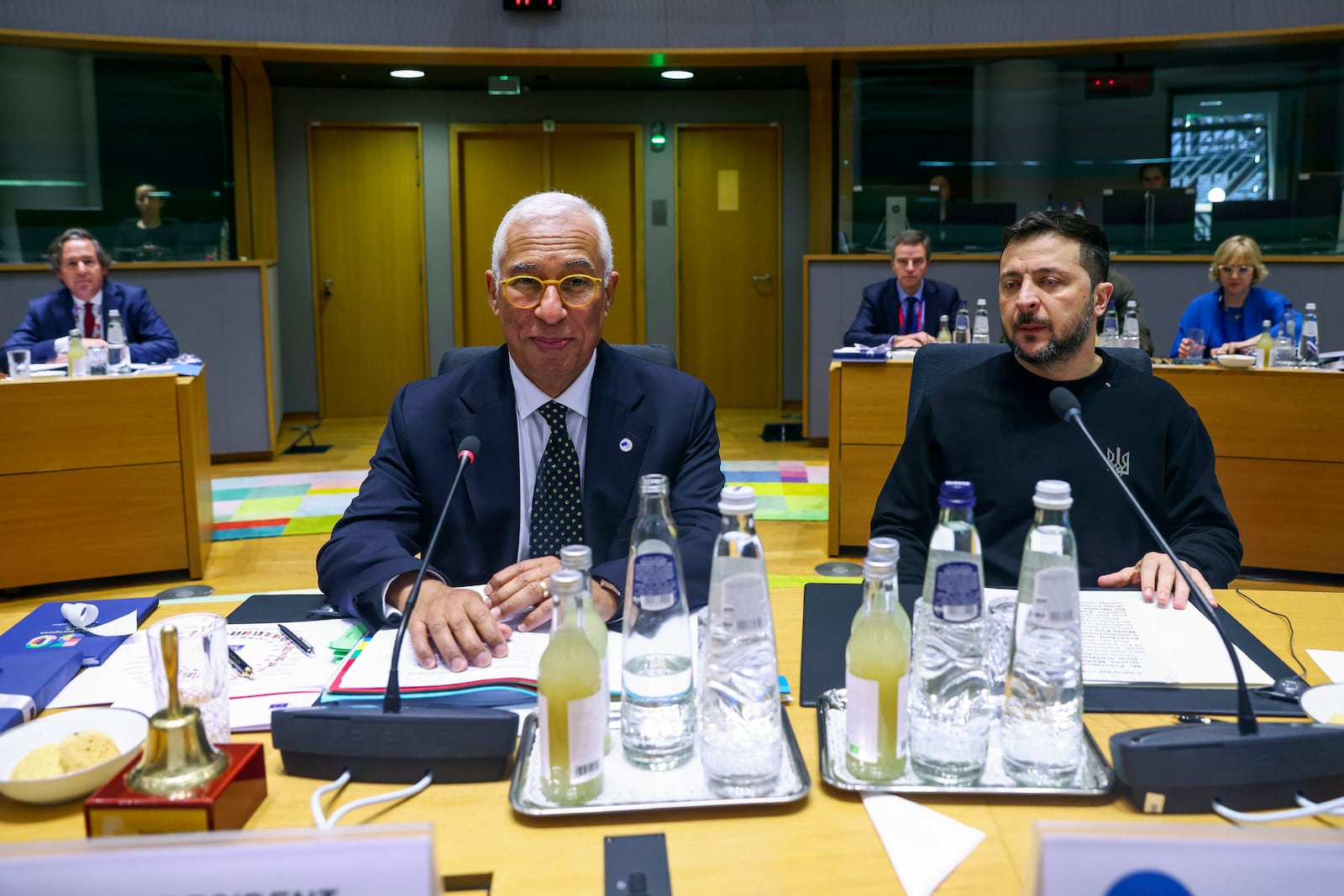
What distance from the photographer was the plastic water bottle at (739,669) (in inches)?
34.3

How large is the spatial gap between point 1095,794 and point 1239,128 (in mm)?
6368

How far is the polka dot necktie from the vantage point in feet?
5.49

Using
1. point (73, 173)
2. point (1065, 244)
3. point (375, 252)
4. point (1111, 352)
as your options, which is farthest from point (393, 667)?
point (375, 252)

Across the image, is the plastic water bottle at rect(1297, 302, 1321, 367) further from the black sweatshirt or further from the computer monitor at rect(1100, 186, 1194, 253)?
the black sweatshirt

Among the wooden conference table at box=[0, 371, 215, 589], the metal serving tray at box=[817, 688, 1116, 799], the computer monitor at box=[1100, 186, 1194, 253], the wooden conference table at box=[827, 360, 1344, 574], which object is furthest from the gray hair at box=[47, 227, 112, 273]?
the computer monitor at box=[1100, 186, 1194, 253]

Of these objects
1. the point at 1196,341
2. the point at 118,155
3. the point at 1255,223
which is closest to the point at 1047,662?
the point at 1196,341

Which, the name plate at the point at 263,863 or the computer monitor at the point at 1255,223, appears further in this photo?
the computer monitor at the point at 1255,223

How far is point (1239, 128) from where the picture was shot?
241 inches

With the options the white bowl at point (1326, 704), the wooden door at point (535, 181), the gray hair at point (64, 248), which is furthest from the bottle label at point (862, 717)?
the wooden door at point (535, 181)

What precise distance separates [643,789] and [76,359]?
3.56 metres

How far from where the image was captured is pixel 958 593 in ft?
2.84

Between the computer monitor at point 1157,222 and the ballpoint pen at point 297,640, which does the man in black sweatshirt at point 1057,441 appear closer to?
the ballpoint pen at point 297,640

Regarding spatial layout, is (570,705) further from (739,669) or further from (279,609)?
(279,609)

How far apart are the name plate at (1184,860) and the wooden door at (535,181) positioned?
271 inches
